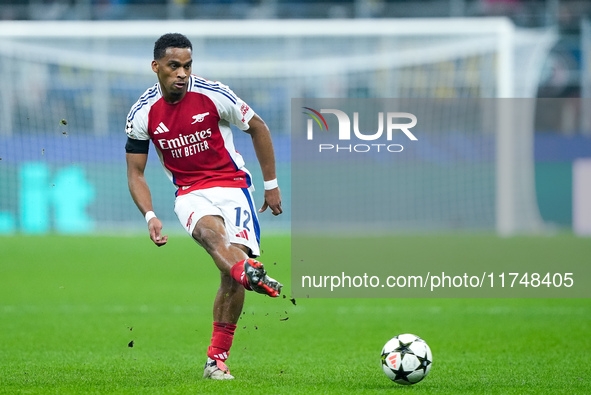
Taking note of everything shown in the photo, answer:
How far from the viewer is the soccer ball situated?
6.38 metres

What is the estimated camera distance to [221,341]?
22.4 ft

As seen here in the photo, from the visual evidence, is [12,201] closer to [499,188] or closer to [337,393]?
[499,188]

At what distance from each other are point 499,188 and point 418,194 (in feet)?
6.83

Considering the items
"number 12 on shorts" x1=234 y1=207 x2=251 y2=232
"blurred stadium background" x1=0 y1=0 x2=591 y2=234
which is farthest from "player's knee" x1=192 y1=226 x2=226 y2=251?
"blurred stadium background" x1=0 y1=0 x2=591 y2=234

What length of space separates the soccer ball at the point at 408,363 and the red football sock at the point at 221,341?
121 centimetres

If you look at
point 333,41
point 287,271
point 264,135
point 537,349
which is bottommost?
point 287,271

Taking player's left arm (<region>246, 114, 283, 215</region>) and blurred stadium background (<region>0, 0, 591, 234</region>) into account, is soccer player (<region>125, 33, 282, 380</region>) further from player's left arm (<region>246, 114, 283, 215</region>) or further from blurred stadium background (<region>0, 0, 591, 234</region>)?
blurred stadium background (<region>0, 0, 591, 234</region>)

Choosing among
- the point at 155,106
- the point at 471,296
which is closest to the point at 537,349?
the point at 155,106

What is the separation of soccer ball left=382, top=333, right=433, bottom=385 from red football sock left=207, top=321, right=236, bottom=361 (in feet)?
3.99

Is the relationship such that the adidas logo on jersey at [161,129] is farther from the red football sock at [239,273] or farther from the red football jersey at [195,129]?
the red football sock at [239,273]

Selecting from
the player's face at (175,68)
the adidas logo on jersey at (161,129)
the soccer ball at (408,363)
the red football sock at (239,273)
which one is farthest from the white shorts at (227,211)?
the soccer ball at (408,363)

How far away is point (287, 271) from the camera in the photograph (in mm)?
17797

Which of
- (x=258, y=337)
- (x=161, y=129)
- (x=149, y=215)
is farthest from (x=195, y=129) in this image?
(x=258, y=337)

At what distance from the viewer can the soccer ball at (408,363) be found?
6379 mm
